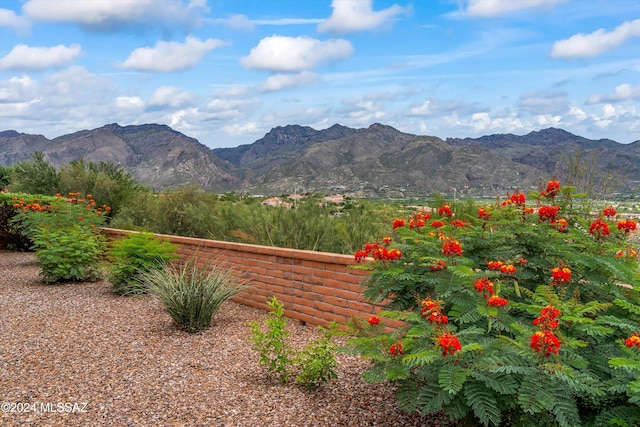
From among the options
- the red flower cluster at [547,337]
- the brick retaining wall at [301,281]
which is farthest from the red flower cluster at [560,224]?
the brick retaining wall at [301,281]

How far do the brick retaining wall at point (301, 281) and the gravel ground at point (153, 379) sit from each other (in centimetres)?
36

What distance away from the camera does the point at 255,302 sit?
7.66 meters

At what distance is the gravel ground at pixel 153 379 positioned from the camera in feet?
13.4

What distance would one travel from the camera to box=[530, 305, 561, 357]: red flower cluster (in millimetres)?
2604

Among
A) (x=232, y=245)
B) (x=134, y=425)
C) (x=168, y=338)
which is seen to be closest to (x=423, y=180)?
(x=232, y=245)

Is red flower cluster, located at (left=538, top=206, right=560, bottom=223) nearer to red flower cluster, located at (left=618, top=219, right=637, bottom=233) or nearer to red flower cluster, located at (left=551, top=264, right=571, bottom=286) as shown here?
red flower cluster, located at (left=618, top=219, right=637, bottom=233)

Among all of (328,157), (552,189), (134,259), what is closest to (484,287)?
(552,189)

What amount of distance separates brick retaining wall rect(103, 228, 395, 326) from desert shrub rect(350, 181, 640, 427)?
2.05 meters

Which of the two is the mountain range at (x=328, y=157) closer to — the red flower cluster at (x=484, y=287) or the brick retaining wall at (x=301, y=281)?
the brick retaining wall at (x=301, y=281)

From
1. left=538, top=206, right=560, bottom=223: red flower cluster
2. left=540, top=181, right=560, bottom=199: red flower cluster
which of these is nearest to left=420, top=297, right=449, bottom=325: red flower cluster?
left=538, top=206, right=560, bottom=223: red flower cluster

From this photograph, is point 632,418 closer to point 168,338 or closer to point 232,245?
point 168,338

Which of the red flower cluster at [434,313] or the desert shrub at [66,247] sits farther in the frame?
the desert shrub at [66,247]

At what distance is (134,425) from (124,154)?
4767 cm

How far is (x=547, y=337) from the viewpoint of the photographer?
260cm
